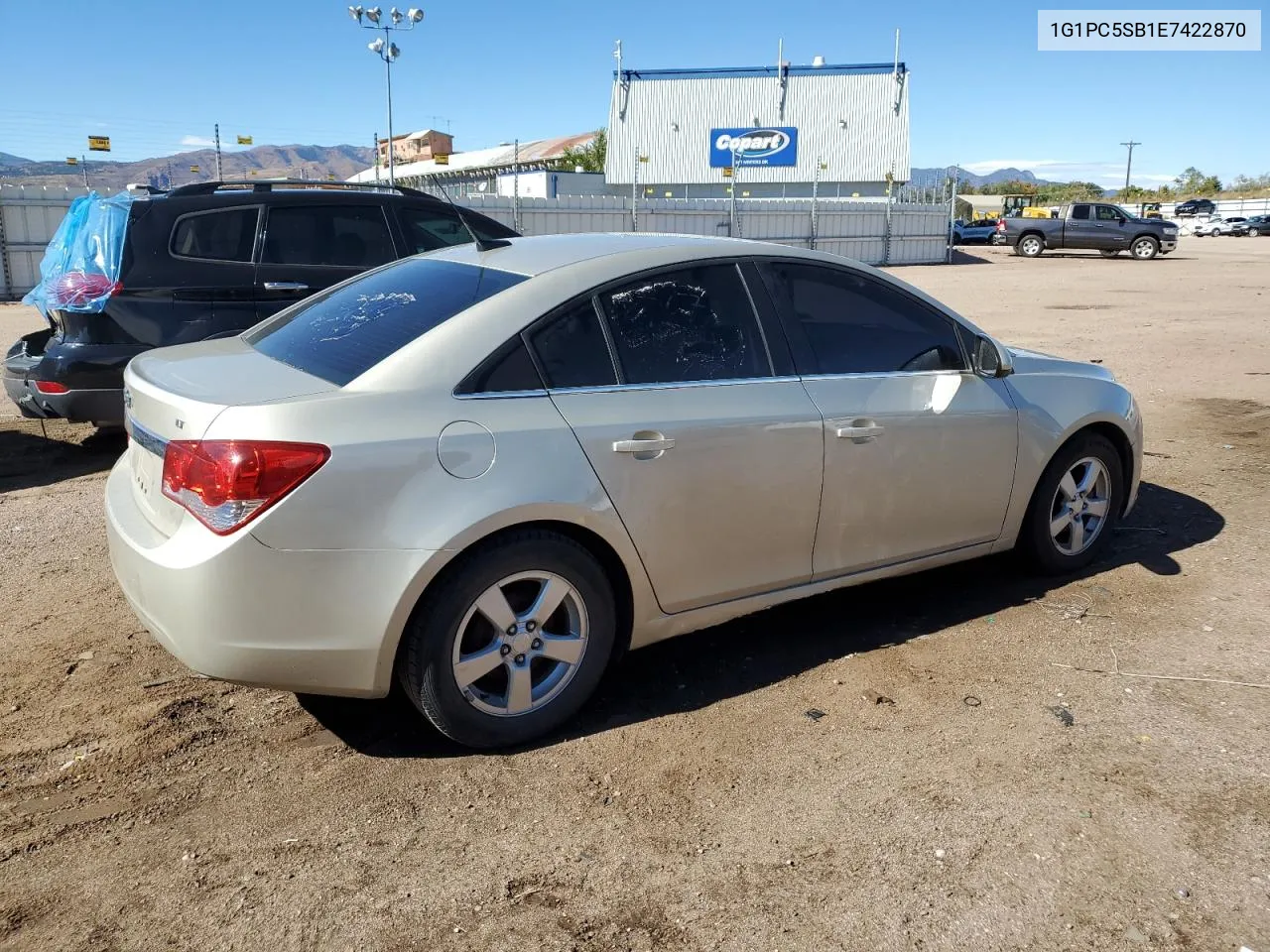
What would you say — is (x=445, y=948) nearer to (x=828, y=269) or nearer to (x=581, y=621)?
(x=581, y=621)

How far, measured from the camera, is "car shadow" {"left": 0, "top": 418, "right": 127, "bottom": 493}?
6617mm

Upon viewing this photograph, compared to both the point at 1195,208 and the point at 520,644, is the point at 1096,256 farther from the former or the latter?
the point at 520,644

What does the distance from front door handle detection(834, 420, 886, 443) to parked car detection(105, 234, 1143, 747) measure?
0.01 m

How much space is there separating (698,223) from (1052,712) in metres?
26.3

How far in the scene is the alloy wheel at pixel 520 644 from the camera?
10.3ft

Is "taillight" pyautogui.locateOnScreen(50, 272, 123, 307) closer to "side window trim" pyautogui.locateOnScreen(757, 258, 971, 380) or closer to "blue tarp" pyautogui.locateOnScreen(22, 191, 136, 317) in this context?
"blue tarp" pyautogui.locateOnScreen(22, 191, 136, 317)

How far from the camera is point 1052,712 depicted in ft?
11.8

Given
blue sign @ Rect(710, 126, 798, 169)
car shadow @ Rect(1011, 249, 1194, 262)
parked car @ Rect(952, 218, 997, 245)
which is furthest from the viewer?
blue sign @ Rect(710, 126, 798, 169)

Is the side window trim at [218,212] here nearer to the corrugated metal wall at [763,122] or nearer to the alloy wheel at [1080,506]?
the alloy wheel at [1080,506]

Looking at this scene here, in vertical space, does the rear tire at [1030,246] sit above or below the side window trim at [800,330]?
above

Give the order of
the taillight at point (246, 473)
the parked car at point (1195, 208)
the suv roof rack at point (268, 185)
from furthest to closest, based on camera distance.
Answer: the parked car at point (1195, 208) → the suv roof rack at point (268, 185) → the taillight at point (246, 473)

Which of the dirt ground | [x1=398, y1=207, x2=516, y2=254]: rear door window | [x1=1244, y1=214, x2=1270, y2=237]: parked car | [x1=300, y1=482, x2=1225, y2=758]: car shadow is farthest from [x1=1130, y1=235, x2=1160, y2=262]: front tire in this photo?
the dirt ground

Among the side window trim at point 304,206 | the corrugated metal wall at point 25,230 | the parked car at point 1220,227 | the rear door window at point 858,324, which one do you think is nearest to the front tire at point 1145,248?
the parked car at point 1220,227

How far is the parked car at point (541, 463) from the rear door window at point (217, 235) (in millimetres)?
3120
